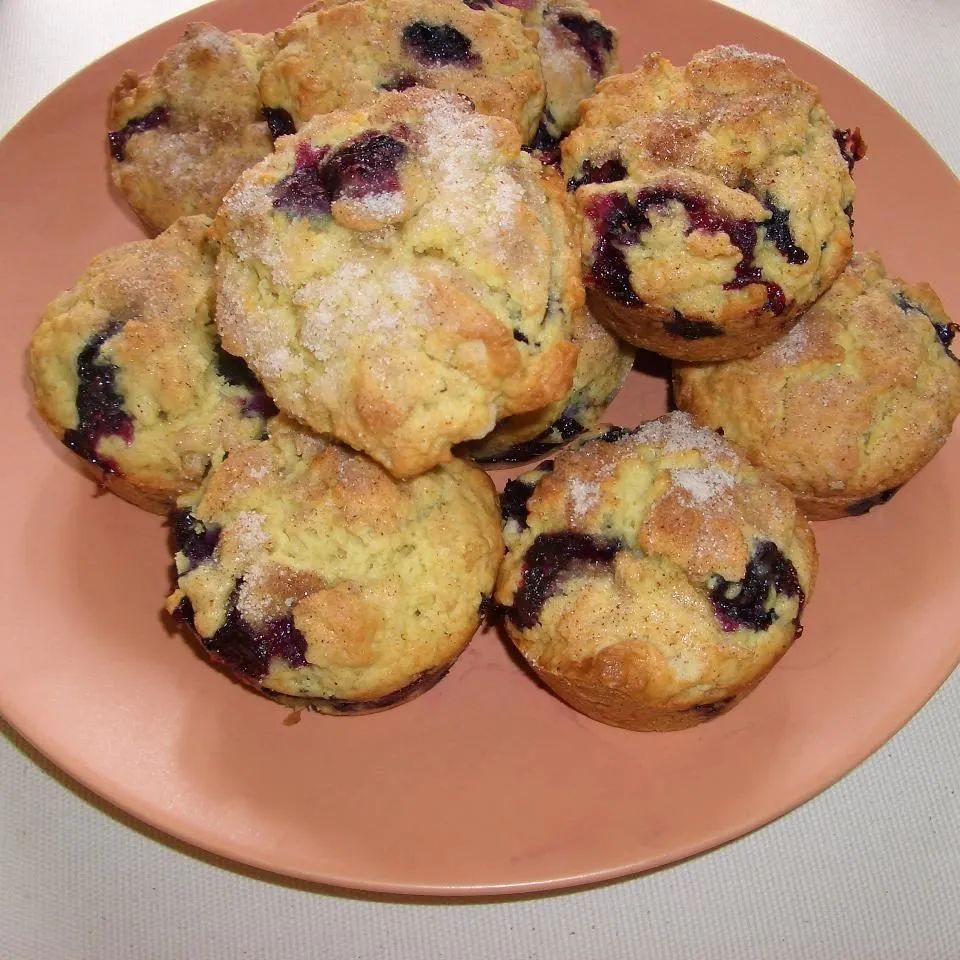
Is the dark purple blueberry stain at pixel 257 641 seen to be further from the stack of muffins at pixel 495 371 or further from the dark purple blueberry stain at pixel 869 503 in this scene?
the dark purple blueberry stain at pixel 869 503

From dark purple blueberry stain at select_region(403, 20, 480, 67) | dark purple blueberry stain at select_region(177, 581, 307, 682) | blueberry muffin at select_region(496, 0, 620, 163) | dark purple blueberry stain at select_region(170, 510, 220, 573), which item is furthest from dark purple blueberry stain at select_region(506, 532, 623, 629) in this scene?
dark purple blueberry stain at select_region(403, 20, 480, 67)

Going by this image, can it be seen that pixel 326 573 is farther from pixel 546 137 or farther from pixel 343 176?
pixel 546 137

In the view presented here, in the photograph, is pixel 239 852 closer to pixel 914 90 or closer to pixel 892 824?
pixel 892 824

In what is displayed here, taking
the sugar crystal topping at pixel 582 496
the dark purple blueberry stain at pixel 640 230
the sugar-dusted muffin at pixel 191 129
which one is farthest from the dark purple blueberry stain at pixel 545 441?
the sugar-dusted muffin at pixel 191 129

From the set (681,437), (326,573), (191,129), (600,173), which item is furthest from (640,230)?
(191,129)

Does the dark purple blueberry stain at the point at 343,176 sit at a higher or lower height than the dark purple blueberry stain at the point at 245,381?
higher

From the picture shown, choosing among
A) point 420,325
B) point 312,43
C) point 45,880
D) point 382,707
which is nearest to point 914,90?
point 312,43

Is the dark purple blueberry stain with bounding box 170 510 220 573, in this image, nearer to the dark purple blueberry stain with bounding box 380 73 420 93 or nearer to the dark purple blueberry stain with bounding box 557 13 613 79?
the dark purple blueberry stain with bounding box 380 73 420 93
